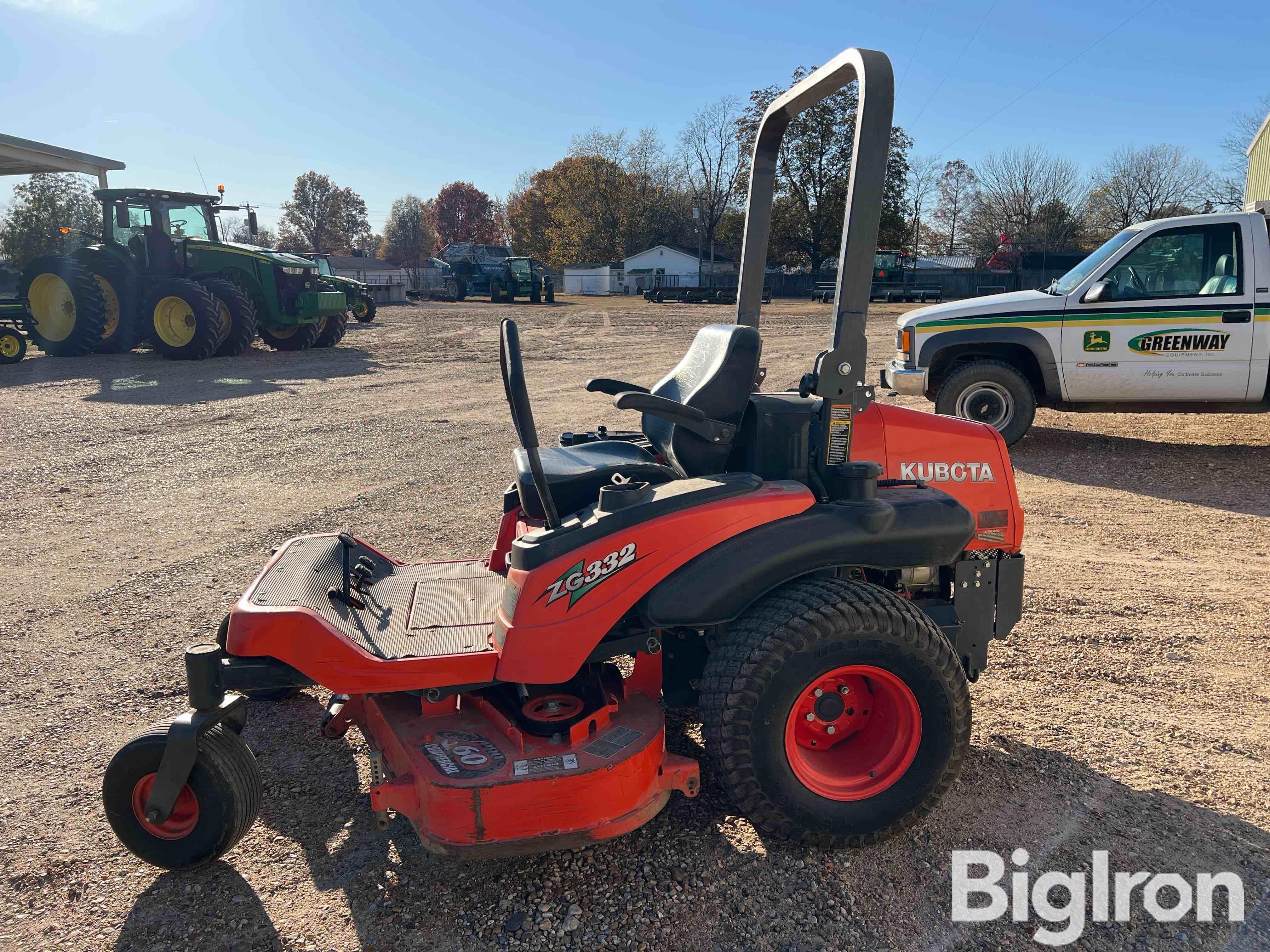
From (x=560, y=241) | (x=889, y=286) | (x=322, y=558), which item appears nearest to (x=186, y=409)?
(x=322, y=558)

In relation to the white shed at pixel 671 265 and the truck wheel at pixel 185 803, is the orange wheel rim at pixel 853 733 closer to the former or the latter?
the truck wheel at pixel 185 803

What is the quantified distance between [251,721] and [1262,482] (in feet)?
24.2

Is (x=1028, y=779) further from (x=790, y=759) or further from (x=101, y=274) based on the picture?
(x=101, y=274)

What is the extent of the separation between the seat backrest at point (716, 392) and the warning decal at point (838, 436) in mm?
284

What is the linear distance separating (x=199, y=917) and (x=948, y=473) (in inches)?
108

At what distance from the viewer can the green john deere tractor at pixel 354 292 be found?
21516 mm

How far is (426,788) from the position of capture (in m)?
2.41

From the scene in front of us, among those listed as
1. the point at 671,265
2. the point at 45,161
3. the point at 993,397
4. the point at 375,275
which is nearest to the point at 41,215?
the point at 375,275

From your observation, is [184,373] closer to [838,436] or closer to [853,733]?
[838,436]

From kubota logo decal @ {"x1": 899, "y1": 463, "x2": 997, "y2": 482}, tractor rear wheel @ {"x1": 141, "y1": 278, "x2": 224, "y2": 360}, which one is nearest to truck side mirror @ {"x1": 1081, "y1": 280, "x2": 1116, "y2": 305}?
kubota logo decal @ {"x1": 899, "y1": 463, "x2": 997, "y2": 482}

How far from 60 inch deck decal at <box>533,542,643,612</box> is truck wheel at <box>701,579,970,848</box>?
0.40m

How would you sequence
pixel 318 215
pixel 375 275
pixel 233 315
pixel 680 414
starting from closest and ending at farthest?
1. pixel 680 414
2. pixel 233 315
3. pixel 375 275
4. pixel 318 215

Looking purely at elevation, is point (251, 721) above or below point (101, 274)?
below

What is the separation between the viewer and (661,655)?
290cm
